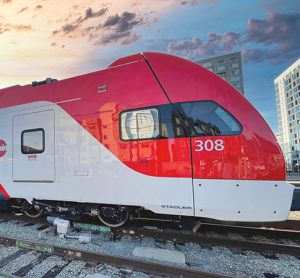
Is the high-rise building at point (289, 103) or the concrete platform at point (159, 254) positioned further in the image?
the high-rise building at point (289, 103)

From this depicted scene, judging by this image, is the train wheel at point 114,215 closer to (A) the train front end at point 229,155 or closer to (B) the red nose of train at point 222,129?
(A) the train front end at point 229,155

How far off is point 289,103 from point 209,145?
104 metres

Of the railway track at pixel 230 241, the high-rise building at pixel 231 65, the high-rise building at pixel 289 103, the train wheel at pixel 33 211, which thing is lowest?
the railway track at pixel 230 241

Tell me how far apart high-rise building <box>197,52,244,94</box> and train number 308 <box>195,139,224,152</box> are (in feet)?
30.0

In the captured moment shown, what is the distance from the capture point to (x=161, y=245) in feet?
18.3

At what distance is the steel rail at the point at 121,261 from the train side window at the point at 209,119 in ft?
7.34

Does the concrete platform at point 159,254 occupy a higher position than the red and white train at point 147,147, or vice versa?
the red and white train at point 147,147

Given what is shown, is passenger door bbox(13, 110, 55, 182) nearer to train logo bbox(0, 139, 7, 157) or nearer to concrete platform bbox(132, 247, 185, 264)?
train logo bbox(0, 139, 7, 157)

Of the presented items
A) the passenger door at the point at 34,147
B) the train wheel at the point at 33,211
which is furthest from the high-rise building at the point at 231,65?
the train wheel at the point at 33,211

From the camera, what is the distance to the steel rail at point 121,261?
4.14 metres

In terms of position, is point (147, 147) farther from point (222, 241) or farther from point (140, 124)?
point (222, 241)

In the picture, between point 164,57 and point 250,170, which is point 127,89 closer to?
point 164,57

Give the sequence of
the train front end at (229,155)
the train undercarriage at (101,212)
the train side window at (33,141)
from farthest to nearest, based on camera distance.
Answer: the train side window at (33,141) < the train undercarriage at (101,212) < the train front end at (229,155)

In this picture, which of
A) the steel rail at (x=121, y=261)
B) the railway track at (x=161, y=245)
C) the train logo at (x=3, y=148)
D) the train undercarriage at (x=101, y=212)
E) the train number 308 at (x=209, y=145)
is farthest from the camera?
the train logo at (x=3, y=148)
